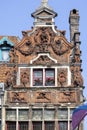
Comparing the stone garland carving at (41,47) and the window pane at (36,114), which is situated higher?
the stone garland carving at (41,47)

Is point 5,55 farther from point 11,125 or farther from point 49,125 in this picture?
point 49,125

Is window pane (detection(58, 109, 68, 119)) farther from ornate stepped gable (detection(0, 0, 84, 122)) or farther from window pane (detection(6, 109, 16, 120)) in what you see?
window pane (detection(6, 109, 16, 120))

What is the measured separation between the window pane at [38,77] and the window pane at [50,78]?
28 cm

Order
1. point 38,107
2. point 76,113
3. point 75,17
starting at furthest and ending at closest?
point 75,17 < point 38,107 < point 76,113

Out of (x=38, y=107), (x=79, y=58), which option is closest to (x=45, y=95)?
(x=38, y=107)

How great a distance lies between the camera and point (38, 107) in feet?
85.2

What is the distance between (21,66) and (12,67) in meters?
0.42

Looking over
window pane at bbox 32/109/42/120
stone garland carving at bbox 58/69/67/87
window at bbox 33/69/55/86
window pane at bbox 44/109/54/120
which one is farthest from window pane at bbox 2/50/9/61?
window pane at bbox 44/109/54/120

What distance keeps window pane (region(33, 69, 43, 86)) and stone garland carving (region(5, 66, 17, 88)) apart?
3.06 feet

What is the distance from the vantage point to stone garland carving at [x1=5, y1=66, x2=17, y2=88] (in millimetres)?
26328

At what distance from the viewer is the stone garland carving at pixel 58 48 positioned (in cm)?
2672

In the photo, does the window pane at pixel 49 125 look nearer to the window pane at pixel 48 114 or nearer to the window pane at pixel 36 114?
the window pane at pixel 48 114

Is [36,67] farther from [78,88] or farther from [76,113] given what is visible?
[76,113]

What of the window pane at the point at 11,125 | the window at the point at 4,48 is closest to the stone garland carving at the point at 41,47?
the window at the point at 4,48
